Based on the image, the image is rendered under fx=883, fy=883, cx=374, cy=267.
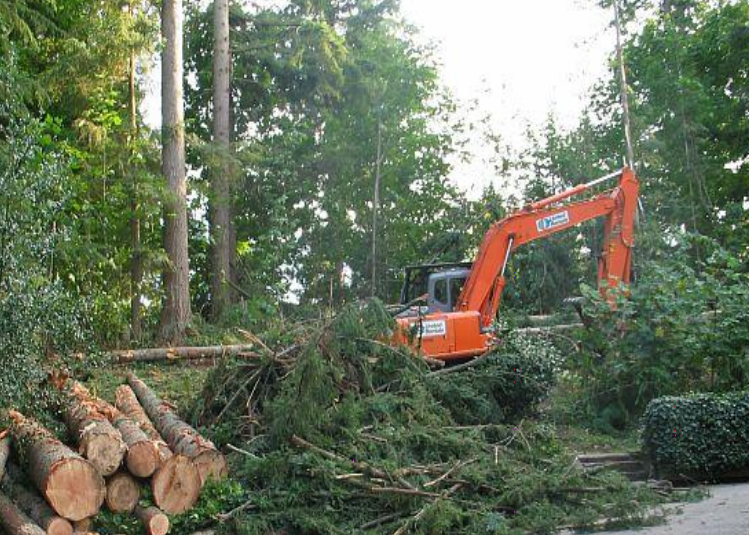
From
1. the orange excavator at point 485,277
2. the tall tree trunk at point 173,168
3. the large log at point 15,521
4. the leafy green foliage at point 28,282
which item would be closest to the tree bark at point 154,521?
the large log at point 15,521

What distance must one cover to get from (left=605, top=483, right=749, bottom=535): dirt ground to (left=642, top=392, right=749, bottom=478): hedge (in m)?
0.81

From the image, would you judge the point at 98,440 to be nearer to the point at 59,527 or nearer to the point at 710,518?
the point at 59,527

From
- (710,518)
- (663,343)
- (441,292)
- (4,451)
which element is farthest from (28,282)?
(663,343)

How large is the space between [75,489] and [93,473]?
203 millimetres

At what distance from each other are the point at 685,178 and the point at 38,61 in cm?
1799

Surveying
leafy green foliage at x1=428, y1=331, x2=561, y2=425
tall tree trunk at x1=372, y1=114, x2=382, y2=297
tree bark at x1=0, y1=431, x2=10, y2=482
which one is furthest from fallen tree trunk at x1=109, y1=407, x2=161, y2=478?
tall tree trunk at x1=372, y1=114, x2=382, y2=297

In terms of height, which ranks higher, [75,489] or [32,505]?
[75,489]

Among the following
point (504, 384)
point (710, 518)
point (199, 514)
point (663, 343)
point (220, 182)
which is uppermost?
point (220, 182)

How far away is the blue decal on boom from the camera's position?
1502 centimetres

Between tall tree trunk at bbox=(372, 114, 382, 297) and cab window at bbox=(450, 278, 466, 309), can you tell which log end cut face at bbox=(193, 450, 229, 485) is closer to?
cab window at bbox=(450, 278, 466, 309)

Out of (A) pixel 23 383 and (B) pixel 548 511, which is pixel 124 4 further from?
(B) pixel 548 511

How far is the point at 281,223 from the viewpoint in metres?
25.0

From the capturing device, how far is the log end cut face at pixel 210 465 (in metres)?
8.52

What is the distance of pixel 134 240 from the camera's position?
1753 cm
